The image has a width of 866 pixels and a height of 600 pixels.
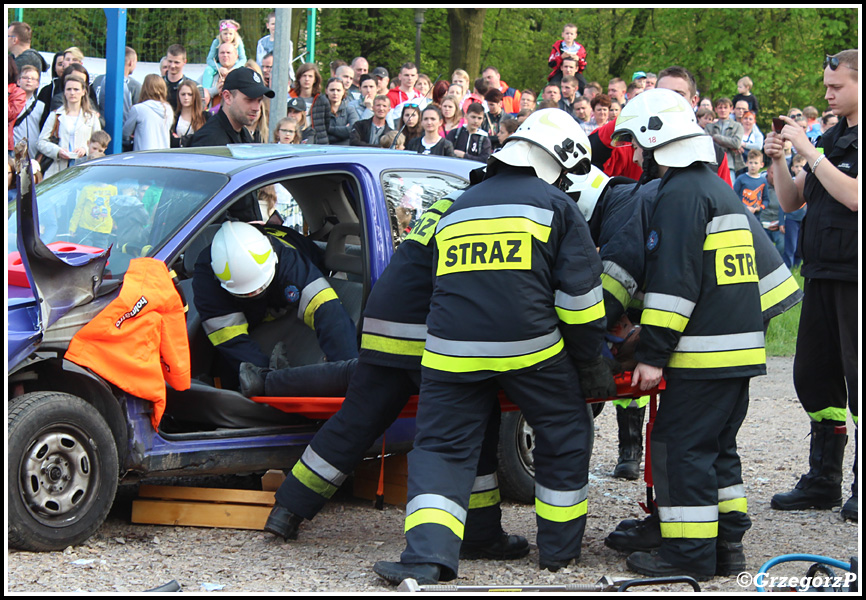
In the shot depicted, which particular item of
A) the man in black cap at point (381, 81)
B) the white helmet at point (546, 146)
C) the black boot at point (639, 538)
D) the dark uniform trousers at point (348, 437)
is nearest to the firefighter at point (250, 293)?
the dark uniform trousers at point (348, 437)

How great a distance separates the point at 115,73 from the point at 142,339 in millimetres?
5645

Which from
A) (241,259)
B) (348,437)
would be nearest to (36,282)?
(241,259)

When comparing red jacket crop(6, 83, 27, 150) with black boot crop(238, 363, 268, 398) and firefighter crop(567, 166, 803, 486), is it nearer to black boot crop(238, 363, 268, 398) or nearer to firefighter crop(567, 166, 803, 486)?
black boot crop(238, 363, 268, 398)

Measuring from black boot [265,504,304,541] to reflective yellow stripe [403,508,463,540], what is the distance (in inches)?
32.3

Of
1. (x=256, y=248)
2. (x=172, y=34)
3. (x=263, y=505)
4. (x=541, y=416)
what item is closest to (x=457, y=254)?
(x=541, y=416)

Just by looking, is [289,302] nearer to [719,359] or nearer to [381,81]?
[719,359]

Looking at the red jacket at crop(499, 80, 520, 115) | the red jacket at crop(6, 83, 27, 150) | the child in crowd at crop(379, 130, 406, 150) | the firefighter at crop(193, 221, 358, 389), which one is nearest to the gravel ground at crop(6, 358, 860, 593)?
the firefighter at crop(193, 221, 358, 389)

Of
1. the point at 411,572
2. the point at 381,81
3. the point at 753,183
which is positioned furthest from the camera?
the point at 753,183

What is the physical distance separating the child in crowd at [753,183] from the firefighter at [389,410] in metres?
9.70

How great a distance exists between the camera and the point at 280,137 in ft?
29.2

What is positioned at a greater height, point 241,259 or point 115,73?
point 115,73

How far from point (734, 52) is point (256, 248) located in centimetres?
2203

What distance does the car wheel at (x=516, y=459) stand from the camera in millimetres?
5445

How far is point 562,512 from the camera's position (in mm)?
4332
